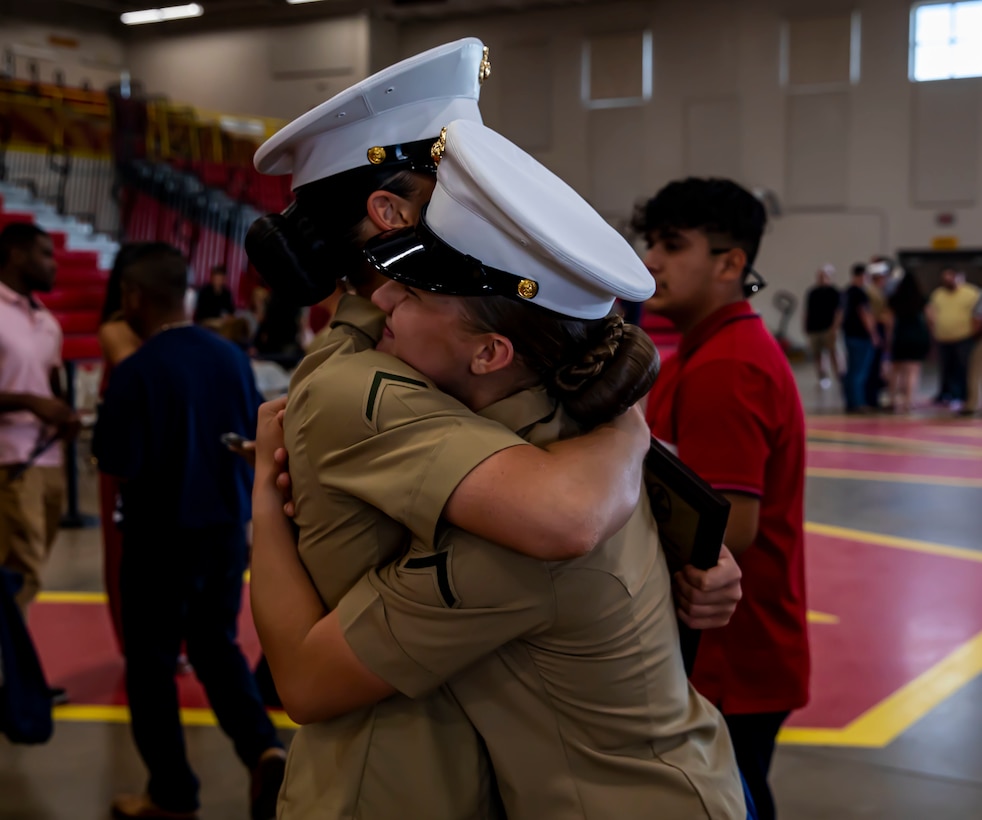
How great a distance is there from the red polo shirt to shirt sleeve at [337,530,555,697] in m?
1.09

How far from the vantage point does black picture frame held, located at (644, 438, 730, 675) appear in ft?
4.51

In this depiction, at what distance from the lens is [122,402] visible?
333cm

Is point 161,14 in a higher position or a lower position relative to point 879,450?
higher

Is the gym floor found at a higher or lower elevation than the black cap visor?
lower

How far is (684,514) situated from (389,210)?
60cm

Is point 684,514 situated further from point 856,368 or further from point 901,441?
point 856,368

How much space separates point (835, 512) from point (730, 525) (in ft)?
18.8

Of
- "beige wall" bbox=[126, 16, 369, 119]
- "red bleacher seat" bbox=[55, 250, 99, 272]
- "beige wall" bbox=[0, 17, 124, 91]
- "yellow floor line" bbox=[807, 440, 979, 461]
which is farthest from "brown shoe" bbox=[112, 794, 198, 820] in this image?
"beige wall" bbox=[0, 17, 124, 91]

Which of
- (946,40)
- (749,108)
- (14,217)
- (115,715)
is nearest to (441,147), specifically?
(115,715)

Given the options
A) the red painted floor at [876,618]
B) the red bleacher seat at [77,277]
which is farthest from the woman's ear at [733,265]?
the red bleacher seat at [77,277]

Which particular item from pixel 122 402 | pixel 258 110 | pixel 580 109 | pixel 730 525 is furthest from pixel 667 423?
pixel 258 110

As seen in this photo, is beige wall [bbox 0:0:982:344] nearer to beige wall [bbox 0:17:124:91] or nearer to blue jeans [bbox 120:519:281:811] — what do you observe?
beige wall [bbox 0:17:124:91]

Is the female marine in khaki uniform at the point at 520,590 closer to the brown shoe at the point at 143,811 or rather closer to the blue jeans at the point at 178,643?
the blue jeans at the point at 178,643

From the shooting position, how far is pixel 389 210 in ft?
5.04
